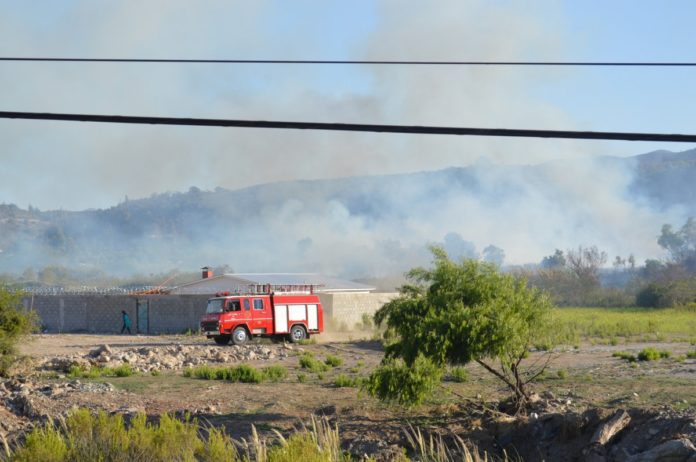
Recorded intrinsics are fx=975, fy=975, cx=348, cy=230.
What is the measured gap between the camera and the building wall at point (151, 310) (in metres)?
56.0

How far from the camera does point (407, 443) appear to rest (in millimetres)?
19062

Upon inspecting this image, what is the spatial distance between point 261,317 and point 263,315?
14cm

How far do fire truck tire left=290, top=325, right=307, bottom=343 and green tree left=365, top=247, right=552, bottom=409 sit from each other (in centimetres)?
2404

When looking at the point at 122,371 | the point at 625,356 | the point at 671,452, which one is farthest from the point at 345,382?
the point at 671,452

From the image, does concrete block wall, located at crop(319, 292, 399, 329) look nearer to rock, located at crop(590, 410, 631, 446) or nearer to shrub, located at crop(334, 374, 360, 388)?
shrub, located at crop(334, 374, 360, 388)

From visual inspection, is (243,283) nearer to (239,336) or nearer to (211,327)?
(239,336)

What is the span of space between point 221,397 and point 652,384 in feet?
36.9

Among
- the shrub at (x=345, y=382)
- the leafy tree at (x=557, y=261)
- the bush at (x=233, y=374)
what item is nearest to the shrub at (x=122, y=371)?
the bush at (x=233, y=374)

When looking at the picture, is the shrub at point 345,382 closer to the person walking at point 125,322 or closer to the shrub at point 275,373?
the shrub at point 275,373

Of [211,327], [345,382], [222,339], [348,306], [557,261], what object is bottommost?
[345,382]

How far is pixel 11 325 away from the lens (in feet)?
101

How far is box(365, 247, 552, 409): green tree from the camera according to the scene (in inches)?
786

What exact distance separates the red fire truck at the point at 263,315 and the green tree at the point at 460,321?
2259 centimetres

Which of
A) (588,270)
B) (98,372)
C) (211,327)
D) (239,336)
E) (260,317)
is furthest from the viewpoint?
(588,270)
